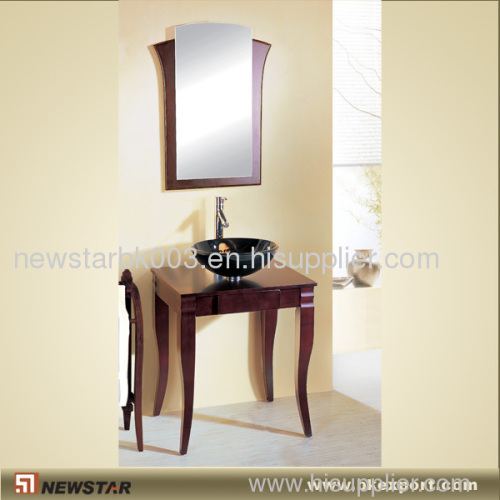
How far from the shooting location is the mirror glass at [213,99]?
3.25m

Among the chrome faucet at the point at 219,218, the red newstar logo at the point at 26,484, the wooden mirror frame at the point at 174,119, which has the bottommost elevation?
the red newstar logo at the point at 26,484

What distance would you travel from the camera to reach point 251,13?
11.0 ft

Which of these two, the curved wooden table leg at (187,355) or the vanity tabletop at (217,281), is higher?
the vanity tabletop at (217,281)

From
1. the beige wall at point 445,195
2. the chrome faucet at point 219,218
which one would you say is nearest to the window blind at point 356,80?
the chrome faucet at point 219,218

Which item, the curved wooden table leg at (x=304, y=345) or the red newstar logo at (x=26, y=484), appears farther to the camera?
the curved wooden table leg at (x=304, y=345)

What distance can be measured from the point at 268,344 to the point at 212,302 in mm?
730

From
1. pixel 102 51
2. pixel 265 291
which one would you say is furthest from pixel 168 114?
pixel 102 51

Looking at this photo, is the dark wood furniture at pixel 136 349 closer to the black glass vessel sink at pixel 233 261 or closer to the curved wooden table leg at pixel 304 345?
the black glass vessel sink at pixel 233 261

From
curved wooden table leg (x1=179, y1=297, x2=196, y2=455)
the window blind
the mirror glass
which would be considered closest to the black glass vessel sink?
curved wooden table leg (x1=179, y1=297, x2=196, y2=455)

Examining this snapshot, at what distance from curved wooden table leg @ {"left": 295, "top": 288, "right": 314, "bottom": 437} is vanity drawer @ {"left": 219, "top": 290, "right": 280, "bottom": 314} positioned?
0.42ft

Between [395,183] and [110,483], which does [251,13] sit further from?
[110,483]

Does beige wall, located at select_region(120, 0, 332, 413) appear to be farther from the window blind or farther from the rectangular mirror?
the window blind

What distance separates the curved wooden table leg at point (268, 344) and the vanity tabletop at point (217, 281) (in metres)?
0.32

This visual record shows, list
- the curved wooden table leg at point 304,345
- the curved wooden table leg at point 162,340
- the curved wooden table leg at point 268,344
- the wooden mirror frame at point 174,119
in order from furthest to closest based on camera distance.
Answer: the curved wooden table leg at point 268,344
the curved wooden table leg at point 162,340
the wooden mirror frame at point 174,119
the curved wooden table leg at point 304,345
